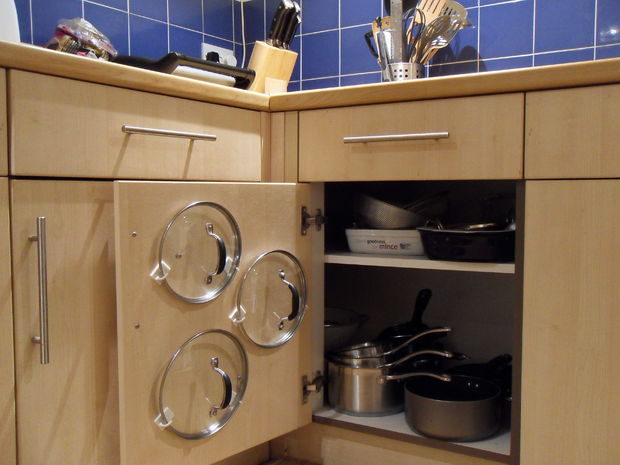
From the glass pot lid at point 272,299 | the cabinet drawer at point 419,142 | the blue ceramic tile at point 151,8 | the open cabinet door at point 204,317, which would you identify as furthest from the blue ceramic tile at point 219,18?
the glass pot lid at point 272,299

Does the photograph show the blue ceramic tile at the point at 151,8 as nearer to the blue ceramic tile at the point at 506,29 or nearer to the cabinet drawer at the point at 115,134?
the cabinet drawer at the point at 115,134

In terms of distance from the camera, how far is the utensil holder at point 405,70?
1429mm

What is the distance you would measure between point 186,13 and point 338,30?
1.45 ft

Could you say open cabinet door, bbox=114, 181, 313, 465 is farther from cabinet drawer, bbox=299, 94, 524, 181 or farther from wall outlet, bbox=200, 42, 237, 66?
wall outlet, bbox=200, 42, 237, 66

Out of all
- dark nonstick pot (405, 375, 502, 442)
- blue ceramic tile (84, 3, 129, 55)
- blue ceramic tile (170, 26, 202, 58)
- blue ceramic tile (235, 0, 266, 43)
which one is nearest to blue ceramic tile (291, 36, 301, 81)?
blue ceramic tile (235, 0, 266, 43)

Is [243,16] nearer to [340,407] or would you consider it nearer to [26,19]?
[26,19]

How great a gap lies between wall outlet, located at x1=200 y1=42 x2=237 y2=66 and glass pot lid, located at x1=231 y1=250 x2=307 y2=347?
772mm

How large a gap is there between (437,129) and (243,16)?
104cm

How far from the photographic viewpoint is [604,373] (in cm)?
99

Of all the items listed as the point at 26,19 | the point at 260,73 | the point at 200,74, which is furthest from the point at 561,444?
the point at 26,19

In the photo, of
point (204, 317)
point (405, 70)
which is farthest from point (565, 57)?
point (204, 317)

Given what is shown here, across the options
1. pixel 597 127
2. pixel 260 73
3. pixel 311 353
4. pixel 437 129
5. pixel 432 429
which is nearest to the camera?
pixel 597 127

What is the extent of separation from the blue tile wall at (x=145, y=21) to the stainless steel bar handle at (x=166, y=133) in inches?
19.0

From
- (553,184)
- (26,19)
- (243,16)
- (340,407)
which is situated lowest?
(340,407)
